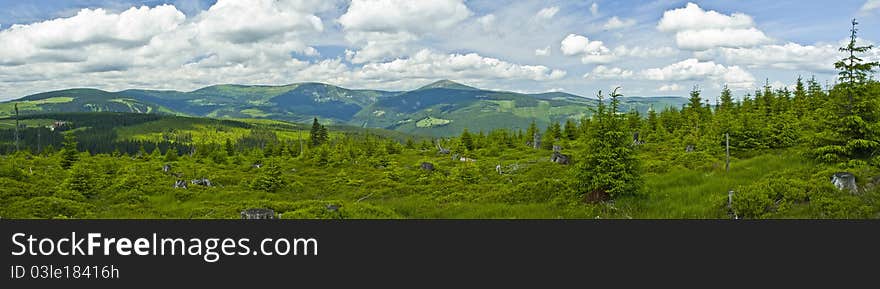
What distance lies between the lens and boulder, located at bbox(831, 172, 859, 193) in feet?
49.4

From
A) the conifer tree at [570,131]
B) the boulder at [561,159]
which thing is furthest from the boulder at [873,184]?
the conifer tree at [570,131]

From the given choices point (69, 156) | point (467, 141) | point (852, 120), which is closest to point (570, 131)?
point (467, 141)

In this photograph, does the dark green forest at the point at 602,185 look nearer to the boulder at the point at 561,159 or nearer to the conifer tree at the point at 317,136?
the boulder at the point at 561,159

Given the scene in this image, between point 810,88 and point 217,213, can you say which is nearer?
point 217,213

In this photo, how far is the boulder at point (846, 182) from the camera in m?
15.1

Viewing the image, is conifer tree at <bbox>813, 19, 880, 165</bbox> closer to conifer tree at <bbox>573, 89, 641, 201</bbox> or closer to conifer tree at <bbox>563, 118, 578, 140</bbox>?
conifer tree at <bbox>573, 89, 641, 201</bbox>

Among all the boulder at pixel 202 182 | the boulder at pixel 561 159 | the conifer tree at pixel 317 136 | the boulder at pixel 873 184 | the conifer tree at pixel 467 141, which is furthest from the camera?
the conifer tree at pixel 317 136

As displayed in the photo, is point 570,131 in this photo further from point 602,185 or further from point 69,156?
point 69,156
